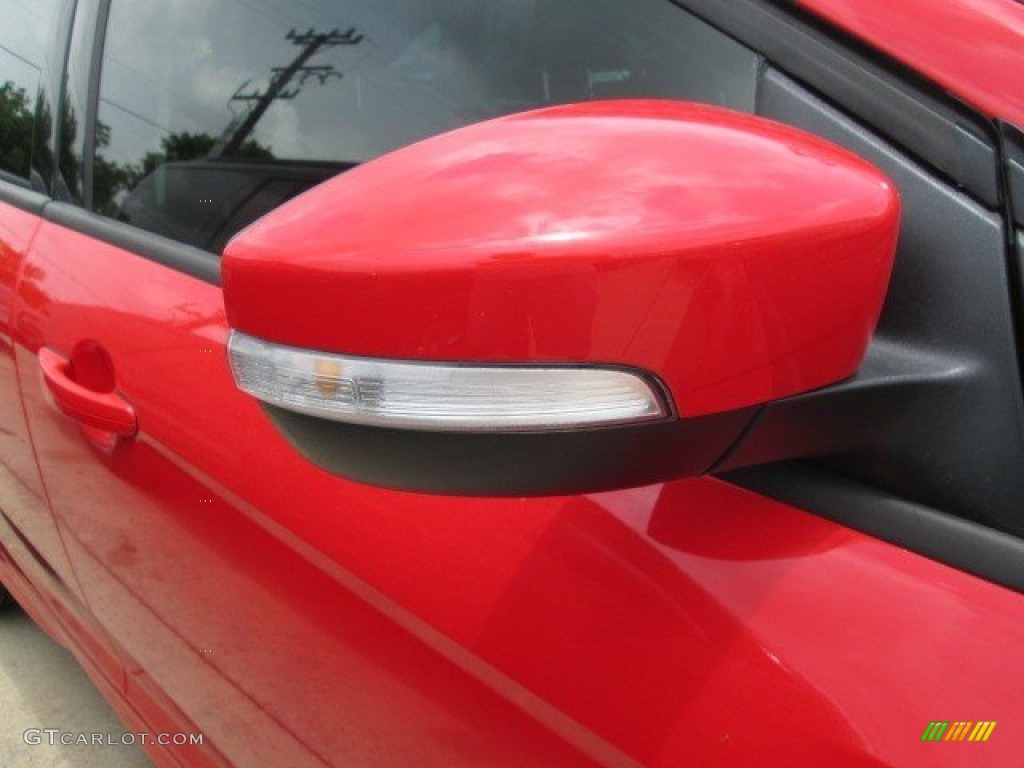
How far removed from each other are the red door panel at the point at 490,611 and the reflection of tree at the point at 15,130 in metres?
0.60

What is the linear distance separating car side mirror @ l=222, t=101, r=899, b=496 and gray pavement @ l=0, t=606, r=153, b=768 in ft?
6.58

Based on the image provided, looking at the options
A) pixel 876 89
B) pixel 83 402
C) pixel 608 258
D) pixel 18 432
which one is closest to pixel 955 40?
pixel 876 89

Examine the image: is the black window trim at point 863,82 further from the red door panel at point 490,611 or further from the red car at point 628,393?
the red door panel at point 490,611

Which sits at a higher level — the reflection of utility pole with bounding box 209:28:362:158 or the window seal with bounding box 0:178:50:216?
the reflection of utility pole with bounding box 209:28:362:158

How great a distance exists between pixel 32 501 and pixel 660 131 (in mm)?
1677

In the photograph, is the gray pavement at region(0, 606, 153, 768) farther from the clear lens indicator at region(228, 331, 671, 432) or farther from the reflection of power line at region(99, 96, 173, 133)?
the clear lens indicator at region(228, 331, 671, 432)

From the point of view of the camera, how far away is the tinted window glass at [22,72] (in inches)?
74.4

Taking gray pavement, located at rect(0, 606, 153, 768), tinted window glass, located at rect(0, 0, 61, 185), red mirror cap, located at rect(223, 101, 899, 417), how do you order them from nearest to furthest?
red mirror cap, located at rect(223, 101, 899, 417), tinted window glass, located at rect(0, 0, 61, 185), gray pavement, located at rect(0, 606, 153, 768)

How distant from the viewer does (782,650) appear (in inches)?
26.7

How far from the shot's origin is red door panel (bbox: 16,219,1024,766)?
65 centimetres

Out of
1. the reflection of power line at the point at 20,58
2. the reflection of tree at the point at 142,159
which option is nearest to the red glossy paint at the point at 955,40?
the reflection of tree at the point at 142,159

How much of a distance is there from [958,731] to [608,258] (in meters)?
0.37

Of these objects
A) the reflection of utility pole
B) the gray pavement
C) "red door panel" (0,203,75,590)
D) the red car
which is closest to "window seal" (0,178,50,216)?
"red door panel" (0,203,75,590)

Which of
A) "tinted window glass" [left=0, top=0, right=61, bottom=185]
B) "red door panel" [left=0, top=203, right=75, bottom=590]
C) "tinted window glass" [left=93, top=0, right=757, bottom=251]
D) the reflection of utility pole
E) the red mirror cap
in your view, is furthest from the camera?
"tinted window glass" [left=0, top=0, right=61, bottom=185]
